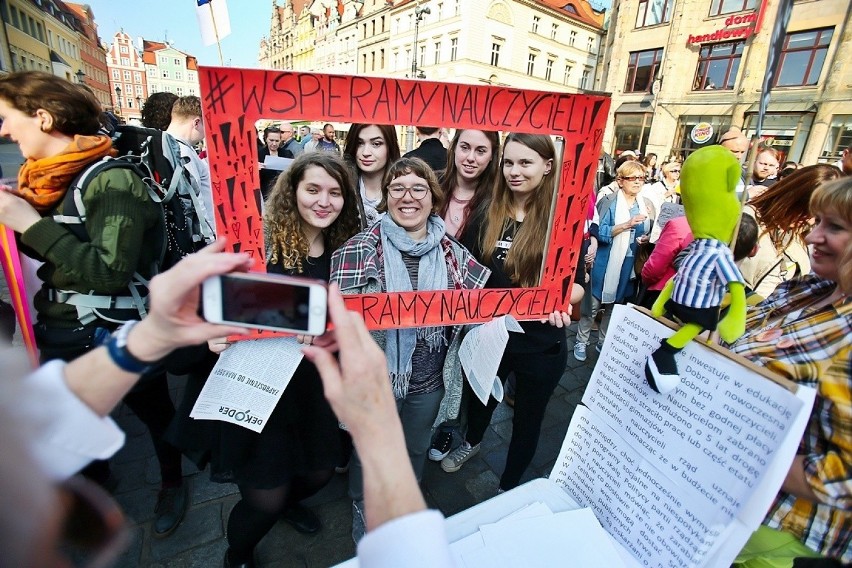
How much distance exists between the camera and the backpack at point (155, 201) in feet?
5.82

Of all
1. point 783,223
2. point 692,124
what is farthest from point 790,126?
point 783,223

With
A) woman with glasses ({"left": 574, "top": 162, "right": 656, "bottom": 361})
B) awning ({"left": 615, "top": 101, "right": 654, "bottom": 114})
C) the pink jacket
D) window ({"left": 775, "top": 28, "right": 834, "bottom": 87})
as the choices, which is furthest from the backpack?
awning ({"left": 615, "top": 101, "right": 654, "bottom": 114})

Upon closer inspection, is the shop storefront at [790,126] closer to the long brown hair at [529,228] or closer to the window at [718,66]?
the window at [718,66]

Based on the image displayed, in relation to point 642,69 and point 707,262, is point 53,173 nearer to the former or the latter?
point 707,262

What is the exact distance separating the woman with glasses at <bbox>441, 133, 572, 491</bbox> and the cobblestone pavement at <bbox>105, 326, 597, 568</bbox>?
52 centimetres

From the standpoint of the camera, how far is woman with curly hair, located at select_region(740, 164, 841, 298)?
2.12 meters

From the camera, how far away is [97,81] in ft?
186

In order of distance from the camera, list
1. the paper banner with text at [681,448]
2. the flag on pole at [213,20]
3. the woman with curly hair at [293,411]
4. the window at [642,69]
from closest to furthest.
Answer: the paper banner with text at [681,448] → the woman with curly hair at [293,411] → the flag on pole at [213,20] → the window at [642,69]

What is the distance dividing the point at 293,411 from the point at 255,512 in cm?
49

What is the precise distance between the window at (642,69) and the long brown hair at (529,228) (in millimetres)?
25352

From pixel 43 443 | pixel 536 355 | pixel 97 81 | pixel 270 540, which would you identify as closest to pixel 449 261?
pixel 536 355

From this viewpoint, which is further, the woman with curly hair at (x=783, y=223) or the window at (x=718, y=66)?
the window at (x=718, y=66)

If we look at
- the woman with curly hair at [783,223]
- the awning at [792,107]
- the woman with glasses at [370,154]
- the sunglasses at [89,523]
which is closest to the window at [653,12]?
the awning at [792,107]

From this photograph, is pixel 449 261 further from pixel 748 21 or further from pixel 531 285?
pixel 748 21
